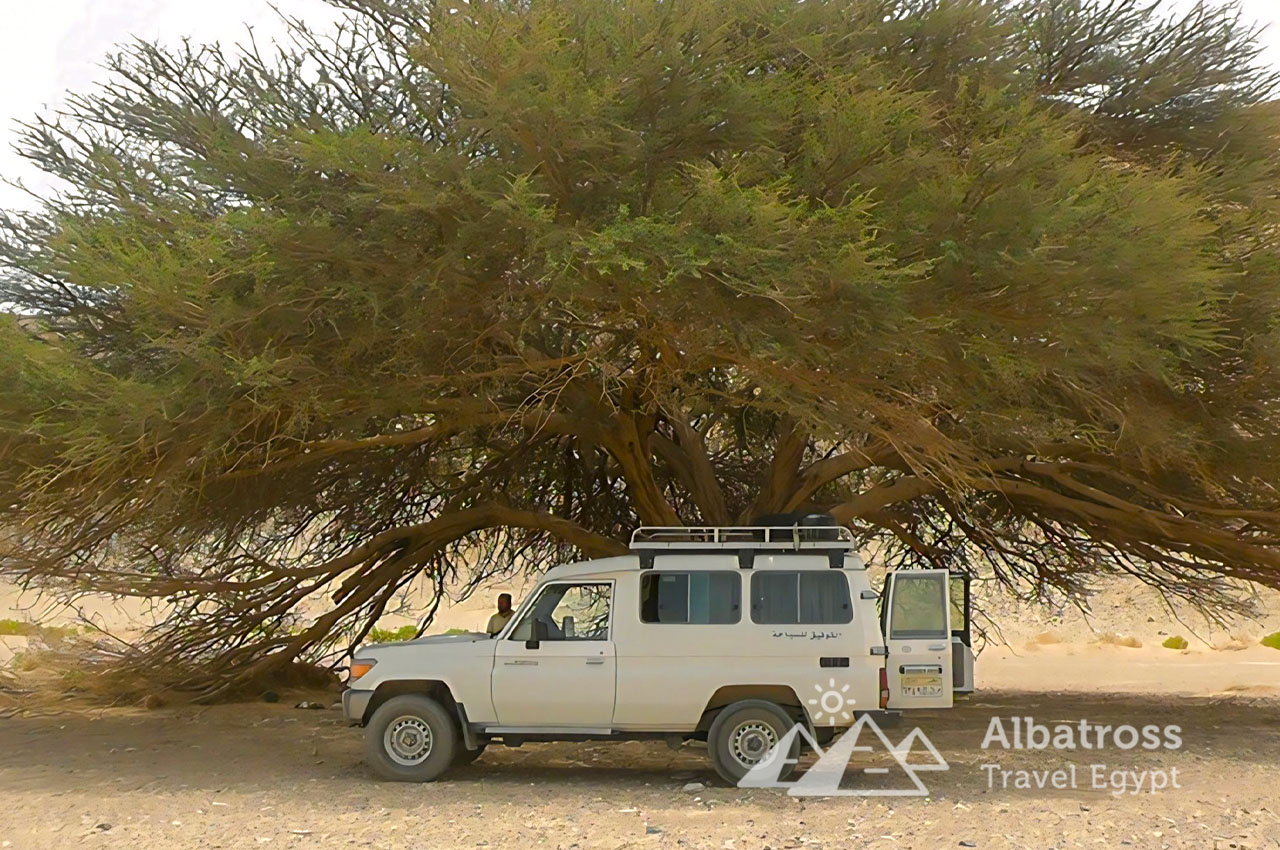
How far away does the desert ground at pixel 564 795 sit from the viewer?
9.08 m

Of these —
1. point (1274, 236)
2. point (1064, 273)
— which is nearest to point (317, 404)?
point (1064, 273)

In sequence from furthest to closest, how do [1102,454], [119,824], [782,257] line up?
1. [1102,454]
2. [782,257]
3. [119,824]

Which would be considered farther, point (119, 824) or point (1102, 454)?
point (1102, 454)

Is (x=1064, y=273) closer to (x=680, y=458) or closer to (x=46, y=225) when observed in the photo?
(x=680, y=458)

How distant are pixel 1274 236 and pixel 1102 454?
2.83 metres

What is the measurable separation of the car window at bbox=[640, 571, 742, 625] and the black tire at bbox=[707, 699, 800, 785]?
2.45 ft

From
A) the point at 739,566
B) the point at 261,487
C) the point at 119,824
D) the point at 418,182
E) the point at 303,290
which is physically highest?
the point at 418,182

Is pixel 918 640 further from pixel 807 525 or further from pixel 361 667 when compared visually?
pixel 361 667

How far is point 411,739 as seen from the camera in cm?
1112

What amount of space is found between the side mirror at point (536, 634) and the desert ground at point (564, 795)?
1191mm

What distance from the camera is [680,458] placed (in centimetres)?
1691

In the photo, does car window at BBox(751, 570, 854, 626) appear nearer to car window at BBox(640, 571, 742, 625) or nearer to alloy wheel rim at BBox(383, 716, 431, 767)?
car window at BBox(640, 571, 742, 625)

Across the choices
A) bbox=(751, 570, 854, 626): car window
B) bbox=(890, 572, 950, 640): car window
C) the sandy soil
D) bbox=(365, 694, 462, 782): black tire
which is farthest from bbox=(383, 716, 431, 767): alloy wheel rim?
bbox=(890, 572, 950, 640): car window

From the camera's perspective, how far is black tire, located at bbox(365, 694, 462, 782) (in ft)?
36.1
